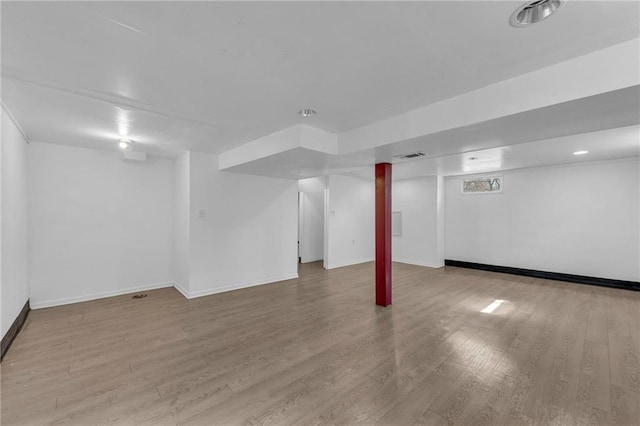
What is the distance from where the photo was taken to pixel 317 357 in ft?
8.93

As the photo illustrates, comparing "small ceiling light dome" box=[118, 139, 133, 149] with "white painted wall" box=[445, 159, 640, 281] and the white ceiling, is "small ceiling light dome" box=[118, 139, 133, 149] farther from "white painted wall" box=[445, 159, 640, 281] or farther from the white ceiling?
"white painted wall" box=[445, 159, 640, 281]

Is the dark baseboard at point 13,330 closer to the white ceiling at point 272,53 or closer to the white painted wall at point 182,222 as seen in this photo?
the white painted wall at point 182,222

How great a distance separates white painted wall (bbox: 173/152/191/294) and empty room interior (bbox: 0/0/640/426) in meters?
0.07

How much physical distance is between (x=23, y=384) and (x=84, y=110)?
8.77 ft

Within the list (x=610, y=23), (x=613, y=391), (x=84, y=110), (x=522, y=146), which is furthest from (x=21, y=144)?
(x=522, y=146)

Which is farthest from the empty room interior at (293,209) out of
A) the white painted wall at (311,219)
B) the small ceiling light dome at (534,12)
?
the white painted wall at (311,219)

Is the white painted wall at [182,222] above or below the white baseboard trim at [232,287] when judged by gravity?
above

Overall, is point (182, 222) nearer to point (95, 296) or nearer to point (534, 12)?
point (95, 296)

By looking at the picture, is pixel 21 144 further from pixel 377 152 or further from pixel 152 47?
pixel 377 152

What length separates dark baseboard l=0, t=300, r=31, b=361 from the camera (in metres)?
2.76

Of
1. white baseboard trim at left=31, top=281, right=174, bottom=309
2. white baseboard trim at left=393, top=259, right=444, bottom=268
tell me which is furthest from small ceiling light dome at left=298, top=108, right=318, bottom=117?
white baseboard trim at left=393, top=259, right=444, bottom=268

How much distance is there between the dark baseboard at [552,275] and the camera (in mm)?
5207

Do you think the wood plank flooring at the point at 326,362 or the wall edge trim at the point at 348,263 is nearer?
the wood plank flooring at the point at 326,362

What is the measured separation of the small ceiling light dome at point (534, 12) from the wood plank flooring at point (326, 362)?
8.70 feet
